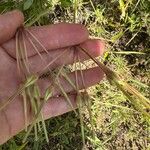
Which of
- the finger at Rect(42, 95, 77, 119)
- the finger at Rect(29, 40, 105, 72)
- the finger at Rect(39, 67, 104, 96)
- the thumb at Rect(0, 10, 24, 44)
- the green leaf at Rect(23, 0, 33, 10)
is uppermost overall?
the green leaf at Rect(23, 0, 33, 10)

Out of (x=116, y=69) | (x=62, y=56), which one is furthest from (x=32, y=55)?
(x=116, y=69)

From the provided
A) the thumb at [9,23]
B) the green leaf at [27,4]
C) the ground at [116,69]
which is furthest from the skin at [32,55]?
the ground at [116,69]

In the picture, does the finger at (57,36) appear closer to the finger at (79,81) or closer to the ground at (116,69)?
the finger at (79,81)

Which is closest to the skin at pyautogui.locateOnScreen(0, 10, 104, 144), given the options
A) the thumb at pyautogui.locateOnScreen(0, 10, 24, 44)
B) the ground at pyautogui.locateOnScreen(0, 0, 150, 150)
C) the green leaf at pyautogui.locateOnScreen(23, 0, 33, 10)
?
the thumb at pyautogui.locateOnScreen(0, 10, 24, 44)

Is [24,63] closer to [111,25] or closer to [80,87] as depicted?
[80,87]

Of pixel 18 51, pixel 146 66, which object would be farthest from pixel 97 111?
pixel 18 51

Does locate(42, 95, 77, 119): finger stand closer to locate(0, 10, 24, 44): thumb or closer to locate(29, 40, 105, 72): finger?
locate(29, 40, 105, 72): finger

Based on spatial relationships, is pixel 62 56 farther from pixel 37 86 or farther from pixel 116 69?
pixel 116 69

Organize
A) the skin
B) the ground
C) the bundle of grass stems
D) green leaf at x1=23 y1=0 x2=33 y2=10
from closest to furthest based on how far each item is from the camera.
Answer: the bundle of grass stems, the skin, green leaf at x1=23 y1=0 x2=33 y2=10, the ground
